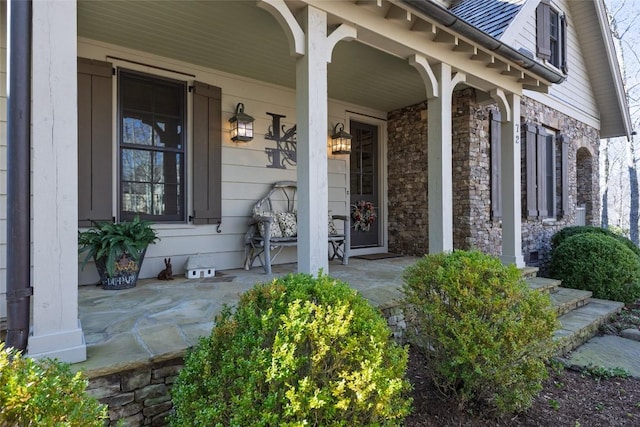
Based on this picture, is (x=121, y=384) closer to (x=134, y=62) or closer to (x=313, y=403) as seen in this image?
(x=313, y=403)

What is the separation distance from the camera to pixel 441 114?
3648 millimetres

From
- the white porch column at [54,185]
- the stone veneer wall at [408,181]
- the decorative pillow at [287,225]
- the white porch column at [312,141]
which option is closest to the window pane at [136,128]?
the decorative pillow at [287,225]

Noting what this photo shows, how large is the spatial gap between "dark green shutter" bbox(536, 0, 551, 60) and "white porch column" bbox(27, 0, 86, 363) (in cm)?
687

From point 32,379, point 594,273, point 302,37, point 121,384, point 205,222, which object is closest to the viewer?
point 32,379

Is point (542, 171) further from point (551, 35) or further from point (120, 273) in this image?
point (120, 273)

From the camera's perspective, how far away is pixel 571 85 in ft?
23.5

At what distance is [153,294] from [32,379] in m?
2.19

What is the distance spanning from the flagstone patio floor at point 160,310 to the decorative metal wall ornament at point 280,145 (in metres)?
1.41

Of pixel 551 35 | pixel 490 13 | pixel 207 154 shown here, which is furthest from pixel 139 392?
pixel 551 35

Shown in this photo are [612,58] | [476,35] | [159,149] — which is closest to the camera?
[476,35]

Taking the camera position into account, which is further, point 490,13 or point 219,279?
point 490,13

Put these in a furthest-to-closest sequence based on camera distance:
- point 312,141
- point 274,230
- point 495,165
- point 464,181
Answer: point 495,165, point 464,181, point 274,230, point 312,141

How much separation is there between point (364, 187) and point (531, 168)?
273 cm

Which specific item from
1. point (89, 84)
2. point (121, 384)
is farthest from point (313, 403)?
point (89, 84)
